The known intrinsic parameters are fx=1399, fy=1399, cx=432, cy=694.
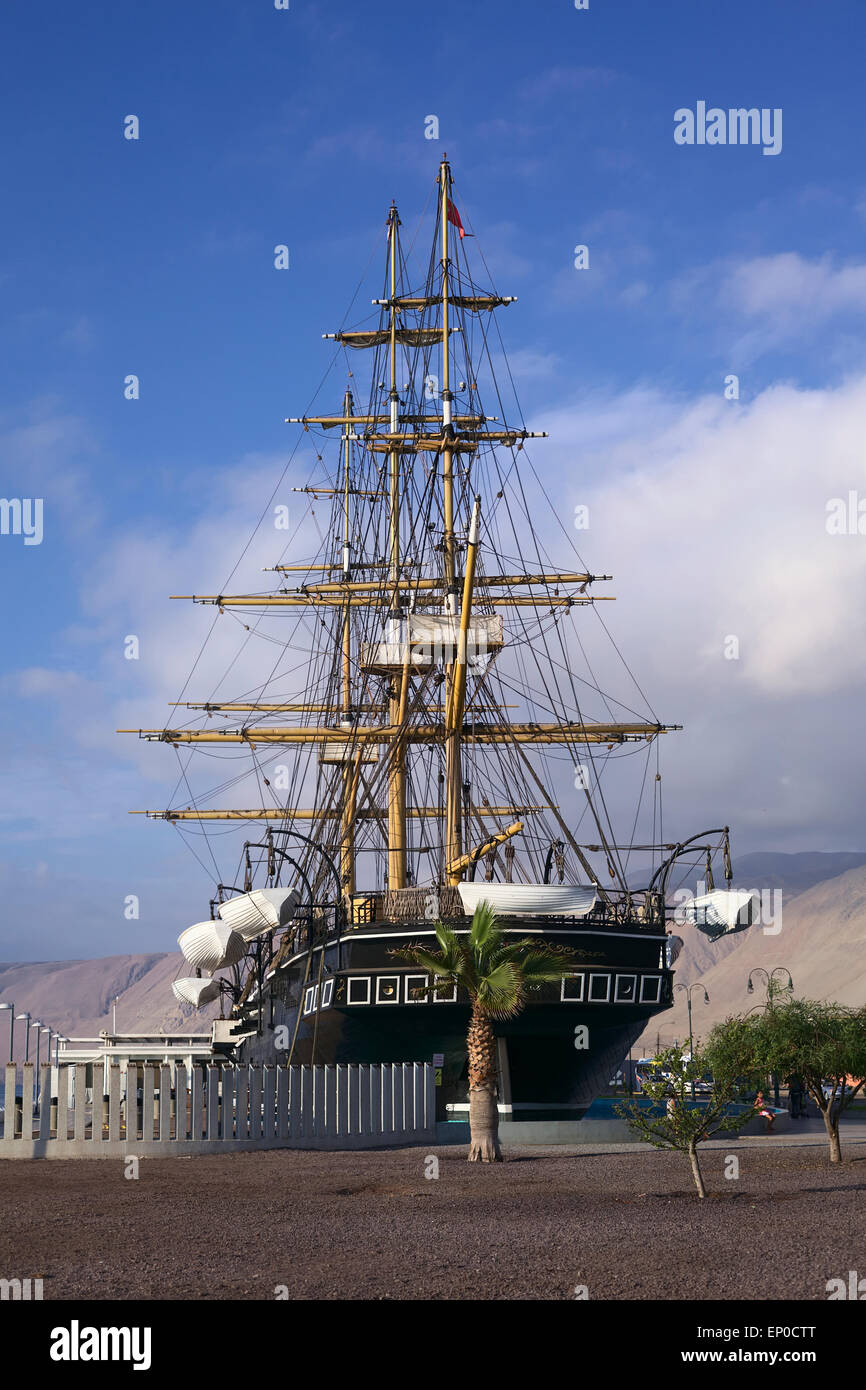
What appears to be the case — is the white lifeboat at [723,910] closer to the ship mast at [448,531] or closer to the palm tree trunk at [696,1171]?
the ship mast at [448,531]

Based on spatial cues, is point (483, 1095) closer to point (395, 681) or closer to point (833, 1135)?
point (833, 1135)

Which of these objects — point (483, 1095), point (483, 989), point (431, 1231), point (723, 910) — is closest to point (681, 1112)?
point (483, 989)

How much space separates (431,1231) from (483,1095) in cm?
1015

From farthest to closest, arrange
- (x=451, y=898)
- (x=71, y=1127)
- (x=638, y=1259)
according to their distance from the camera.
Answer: (x=451, y=898), (x=71, y=1127), (x=638, y=1259)

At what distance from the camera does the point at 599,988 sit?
115ft

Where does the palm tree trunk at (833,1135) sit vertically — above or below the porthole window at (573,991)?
below

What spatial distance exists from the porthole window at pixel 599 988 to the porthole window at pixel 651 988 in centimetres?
158

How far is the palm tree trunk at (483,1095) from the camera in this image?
2280 centimetres

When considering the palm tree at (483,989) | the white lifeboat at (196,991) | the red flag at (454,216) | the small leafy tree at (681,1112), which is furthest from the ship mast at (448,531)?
the small leafy tree at (681,1112)

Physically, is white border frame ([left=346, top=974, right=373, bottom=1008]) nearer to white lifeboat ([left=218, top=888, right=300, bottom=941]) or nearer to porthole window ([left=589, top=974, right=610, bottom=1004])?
white lifeboat ([left=218, top=888, right=300, bottom=941])

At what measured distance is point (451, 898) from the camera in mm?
37812
